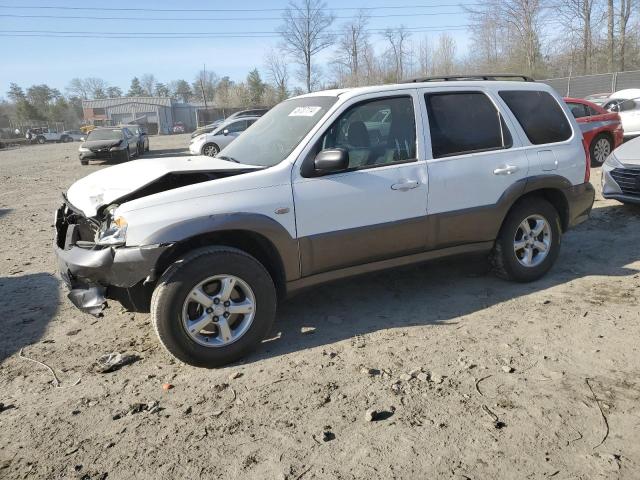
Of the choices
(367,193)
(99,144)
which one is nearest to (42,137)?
(99,144)

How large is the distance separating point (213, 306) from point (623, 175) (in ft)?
20.5

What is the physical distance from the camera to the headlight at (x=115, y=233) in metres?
3.38

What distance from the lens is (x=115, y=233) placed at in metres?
3.42

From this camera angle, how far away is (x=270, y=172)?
3.73 meters

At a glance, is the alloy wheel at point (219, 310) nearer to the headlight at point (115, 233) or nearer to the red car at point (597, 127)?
the headlight at point (115, 233)

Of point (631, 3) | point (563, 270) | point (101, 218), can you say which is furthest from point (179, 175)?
point (631, 3)

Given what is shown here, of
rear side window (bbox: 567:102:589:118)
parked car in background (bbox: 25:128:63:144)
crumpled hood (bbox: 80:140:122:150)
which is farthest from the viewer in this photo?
parked car in background (bbox: 25:128:63:144)

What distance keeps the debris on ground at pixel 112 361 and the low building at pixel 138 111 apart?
7576cm

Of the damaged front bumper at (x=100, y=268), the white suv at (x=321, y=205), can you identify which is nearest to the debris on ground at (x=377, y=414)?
the white suv at (x=321, y=205)

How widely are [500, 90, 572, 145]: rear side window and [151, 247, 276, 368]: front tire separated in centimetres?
287

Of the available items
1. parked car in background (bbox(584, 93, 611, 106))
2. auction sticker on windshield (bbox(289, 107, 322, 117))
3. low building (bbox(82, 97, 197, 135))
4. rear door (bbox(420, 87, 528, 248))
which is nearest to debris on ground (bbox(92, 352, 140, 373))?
auction sticker on windshield (bbox(289, 107, 322, 117))

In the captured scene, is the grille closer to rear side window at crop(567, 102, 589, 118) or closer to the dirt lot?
the dirt lot

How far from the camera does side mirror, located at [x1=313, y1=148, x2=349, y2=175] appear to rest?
12.1ft

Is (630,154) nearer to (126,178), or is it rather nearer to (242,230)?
(242,230)
